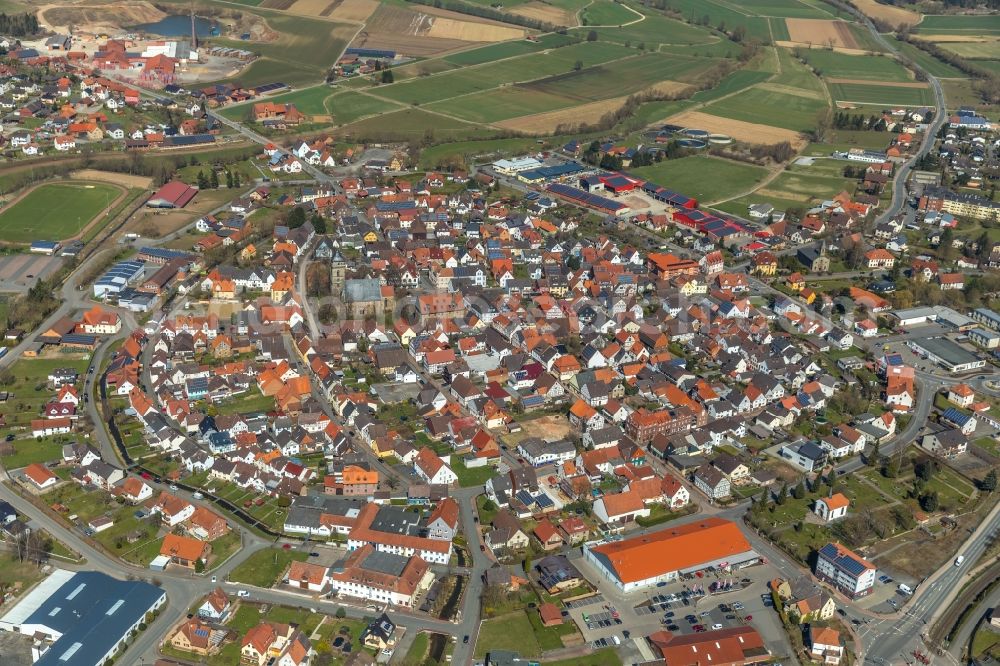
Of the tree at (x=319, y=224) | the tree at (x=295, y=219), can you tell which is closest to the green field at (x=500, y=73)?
the tree at (x=295, y=219)

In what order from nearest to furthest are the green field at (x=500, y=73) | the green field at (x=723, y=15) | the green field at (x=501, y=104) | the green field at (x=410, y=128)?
the green field at (x=410, y=128) < the green field at (x=501, y=104) < the green field at (x=500, y=73) < the green field at (x=723, y=15)

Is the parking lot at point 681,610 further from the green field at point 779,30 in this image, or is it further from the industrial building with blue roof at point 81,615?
the green field at point 779,30

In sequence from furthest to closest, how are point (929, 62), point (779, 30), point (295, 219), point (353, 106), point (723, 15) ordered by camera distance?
1. point (723, 15)
2. point (779, 30)
3. point (929, 62)
4. point (353, 106)
5. point (295, 219)

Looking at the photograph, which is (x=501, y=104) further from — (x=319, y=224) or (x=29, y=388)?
(x=29, y=388)

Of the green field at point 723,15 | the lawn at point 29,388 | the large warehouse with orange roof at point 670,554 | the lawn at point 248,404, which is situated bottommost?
the lawn at point 29,388

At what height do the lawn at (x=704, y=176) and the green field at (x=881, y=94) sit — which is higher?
the green field at (x=881, y=94)

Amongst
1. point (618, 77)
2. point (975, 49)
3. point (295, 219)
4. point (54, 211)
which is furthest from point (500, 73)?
point (975, 49)
